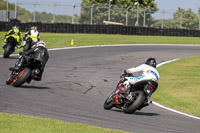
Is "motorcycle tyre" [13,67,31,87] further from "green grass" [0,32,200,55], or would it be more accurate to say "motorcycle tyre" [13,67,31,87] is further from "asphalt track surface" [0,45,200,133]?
"green grass" [0,32,200,55]

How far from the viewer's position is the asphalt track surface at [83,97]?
368 inches

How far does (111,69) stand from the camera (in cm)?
2066

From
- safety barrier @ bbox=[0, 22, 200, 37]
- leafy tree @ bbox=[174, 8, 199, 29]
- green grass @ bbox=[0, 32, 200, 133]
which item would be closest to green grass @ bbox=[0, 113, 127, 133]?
green grass @ bbox=[0, 32, 200, 133]

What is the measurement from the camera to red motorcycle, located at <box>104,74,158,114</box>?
1021 centimetres

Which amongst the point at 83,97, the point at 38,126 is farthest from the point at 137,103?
the point at 83,97

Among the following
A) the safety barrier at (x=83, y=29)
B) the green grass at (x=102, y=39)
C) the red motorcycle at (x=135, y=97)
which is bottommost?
the red motorcycle at (x=135, y=97)

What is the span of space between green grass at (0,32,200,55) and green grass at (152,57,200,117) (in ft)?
33.8

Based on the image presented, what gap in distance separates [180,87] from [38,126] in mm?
8959

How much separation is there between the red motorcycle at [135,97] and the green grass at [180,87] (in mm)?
1898

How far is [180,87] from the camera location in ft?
52.2

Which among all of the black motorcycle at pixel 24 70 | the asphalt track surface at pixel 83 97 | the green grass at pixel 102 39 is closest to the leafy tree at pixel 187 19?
the green grass at pixel 102 39

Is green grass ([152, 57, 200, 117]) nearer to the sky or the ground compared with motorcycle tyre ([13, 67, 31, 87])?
nearer to the ground

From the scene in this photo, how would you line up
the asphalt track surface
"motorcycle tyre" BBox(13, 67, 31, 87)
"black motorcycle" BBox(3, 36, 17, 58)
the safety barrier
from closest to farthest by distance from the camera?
the asphalt track surface < "motorcycle tyre" BBox(13, 67, 31, 87) < "black motorcycle" BBox(3, 36, 17, 58) < the safety barrier

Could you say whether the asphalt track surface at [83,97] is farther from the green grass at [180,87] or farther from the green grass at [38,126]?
the green grass at [180,87]
